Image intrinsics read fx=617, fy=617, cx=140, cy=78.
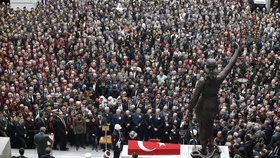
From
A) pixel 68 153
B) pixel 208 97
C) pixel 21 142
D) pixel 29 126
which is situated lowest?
pixel 68 153

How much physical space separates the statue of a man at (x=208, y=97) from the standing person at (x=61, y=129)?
33.6 ft

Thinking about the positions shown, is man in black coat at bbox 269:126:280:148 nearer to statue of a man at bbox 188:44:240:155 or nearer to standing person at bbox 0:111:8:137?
statue of a man at bbox 188:44:240:155

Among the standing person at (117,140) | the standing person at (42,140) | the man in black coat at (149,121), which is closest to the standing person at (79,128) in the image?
the standing person at (117,140)

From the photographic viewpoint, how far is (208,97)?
14172 mm

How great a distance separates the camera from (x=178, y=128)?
2398 cm

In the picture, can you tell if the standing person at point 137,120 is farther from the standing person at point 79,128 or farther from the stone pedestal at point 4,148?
the stone pedestal at point 4,148

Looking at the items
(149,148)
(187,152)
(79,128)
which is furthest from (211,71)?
(79,128)

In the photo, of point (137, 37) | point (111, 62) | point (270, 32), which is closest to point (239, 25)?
point (270, 32)

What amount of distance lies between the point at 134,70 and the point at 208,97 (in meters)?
14.5

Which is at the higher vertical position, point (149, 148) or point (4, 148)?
point (149, 148)

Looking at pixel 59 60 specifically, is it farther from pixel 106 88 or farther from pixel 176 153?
pixel 176 153

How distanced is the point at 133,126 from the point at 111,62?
220 inches

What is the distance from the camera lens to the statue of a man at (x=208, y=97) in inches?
548

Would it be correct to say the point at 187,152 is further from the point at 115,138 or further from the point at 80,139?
the point at 80,139
